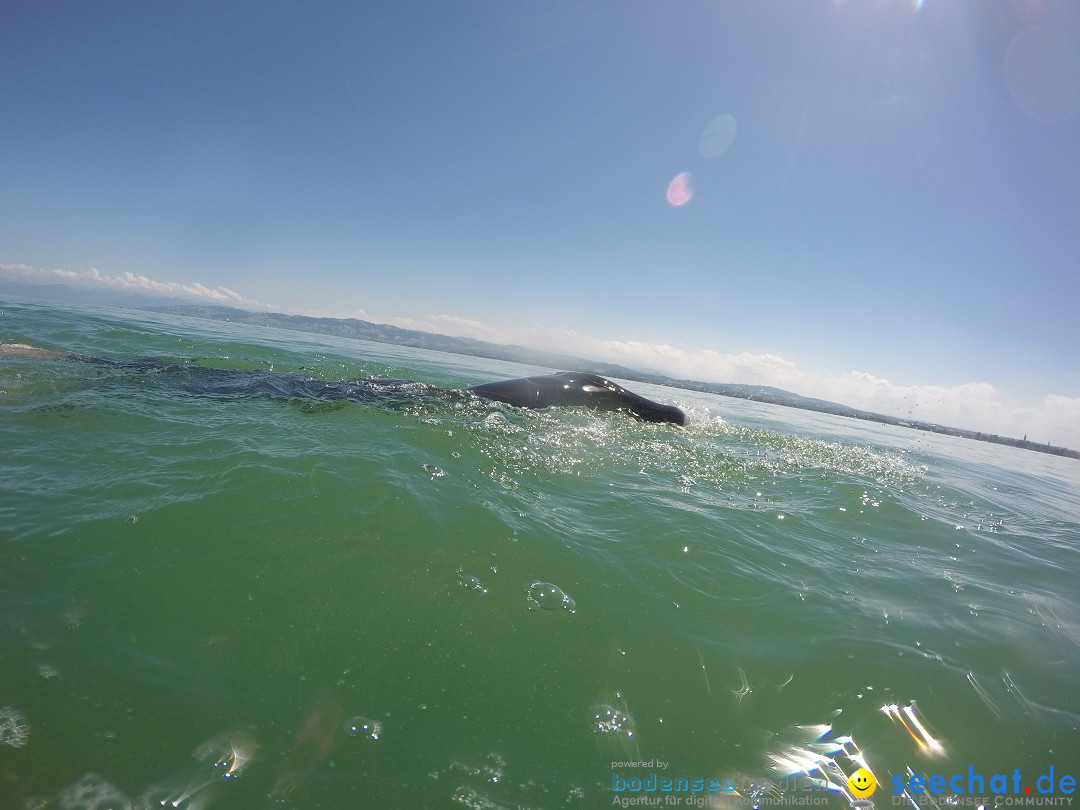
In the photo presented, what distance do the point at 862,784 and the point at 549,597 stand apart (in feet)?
6.59

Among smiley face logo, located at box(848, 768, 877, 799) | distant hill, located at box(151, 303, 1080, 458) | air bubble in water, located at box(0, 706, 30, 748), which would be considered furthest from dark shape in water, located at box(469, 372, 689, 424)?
distant hill, located at box(151, 303, 1080, 458)

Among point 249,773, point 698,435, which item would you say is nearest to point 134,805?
point 249,773

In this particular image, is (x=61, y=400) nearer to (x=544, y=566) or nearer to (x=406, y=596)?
(x=406, y=596)

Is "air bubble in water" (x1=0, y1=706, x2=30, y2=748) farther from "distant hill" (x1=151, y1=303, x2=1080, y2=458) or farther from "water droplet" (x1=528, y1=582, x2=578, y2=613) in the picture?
"distant hill" (x1=151, y1=303, x2=1080, y2=458)

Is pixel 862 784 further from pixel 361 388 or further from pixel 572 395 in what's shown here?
pixel 361 388

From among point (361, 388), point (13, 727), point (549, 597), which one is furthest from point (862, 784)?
point (361, 388)

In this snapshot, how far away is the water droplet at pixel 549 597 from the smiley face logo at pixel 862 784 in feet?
5.72

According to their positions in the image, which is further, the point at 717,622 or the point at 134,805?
the point at 717,622

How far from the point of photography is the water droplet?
10.4ft

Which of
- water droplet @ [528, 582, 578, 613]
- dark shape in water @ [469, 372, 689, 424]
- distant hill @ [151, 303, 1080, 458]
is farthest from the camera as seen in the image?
distant hill @ [151, 303, 1080, 458]

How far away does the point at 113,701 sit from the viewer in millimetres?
2008

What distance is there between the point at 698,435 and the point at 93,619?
10.5 metres

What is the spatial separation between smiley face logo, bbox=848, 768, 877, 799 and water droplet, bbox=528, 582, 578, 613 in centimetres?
174

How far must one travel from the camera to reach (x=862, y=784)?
87.1 inches
